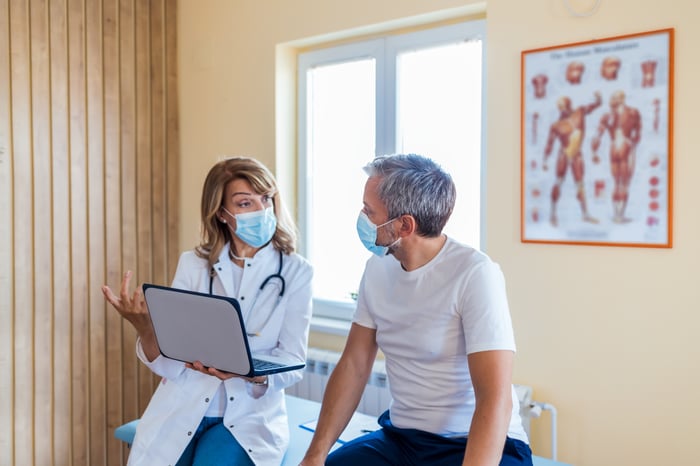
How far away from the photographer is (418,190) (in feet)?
5.35

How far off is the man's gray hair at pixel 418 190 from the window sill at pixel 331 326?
1.36 meters

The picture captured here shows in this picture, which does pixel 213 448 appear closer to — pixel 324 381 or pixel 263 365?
pixel 263 365

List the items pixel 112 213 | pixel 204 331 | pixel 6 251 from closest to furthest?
pixel 204 331
pixel 6 251
pixel 112 213

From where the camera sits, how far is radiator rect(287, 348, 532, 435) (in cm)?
272

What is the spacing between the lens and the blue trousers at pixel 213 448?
1.87 m

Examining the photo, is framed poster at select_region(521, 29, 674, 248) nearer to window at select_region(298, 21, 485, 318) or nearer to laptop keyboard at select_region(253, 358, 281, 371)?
window at select_region(298, 21, 485, 318)

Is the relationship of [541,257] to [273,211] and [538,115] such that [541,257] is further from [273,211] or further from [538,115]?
[273,211]

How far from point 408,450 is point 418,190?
2.12 ft

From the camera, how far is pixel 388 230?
1673 mm

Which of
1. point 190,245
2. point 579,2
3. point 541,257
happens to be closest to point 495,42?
point 579,2

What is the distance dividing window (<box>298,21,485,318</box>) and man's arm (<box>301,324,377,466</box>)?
102 cm

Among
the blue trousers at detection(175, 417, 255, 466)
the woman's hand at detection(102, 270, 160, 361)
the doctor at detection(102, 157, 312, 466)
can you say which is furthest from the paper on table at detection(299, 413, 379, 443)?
the woman's hand at detection(102, 270, 160, 361)

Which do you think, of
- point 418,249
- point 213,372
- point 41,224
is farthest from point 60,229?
point 418,249

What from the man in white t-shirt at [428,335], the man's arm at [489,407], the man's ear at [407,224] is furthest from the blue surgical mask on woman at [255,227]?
the man's arm at [489,407]
